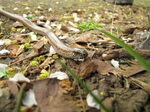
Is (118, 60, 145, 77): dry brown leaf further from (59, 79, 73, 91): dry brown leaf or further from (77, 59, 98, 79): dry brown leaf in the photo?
(59, 79, 73, 91): dry brown leaf

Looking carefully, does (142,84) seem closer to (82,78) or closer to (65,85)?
(82,78)

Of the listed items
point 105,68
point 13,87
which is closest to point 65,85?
point 13,87

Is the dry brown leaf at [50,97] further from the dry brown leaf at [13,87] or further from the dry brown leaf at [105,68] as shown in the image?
the dry brown leaf at [105,68]

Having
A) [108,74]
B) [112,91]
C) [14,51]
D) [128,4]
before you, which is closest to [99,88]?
[112,91]

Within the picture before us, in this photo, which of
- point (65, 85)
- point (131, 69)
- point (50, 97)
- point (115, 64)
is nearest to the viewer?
point (50, 97)

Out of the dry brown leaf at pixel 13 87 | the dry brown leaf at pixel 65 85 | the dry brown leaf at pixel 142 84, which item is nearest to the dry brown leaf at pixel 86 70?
the dry brown leaf at pixel 65 85
